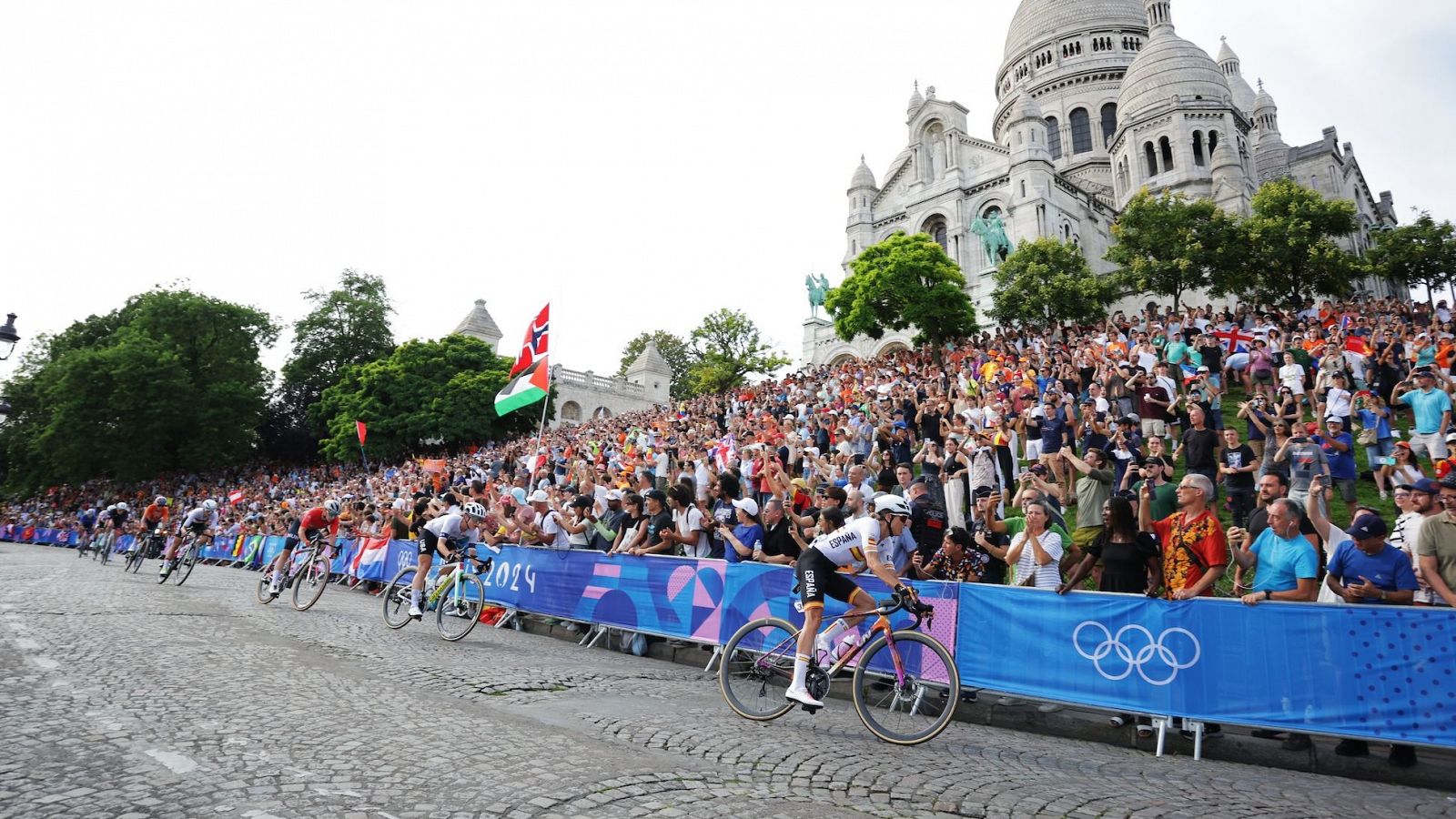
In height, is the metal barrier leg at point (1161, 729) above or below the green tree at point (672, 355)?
below

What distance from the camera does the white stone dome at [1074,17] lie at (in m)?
69.7

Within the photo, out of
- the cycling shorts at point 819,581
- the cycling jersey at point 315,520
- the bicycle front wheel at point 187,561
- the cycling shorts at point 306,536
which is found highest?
the cycling jersey at point 315,520

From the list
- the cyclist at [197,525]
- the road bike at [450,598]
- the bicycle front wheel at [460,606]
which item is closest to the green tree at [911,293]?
the cyclist at [197,525]

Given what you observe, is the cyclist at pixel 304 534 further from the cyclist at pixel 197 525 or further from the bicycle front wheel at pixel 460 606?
the bicycle front wheel at pixel 460 606

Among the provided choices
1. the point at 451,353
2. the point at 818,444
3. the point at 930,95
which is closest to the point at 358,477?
the point at 451,353

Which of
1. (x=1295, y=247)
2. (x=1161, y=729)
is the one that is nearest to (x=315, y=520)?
(x=1161, y=729)

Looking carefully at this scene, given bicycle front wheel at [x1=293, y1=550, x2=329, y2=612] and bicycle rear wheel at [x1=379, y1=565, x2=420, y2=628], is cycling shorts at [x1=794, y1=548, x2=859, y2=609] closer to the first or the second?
bicycle rear wheel at [x1=379, y1=565, x2=420, y2=628]

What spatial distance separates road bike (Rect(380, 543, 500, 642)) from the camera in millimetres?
9438

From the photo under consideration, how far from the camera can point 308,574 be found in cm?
1178

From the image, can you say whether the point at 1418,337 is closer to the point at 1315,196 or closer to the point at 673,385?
the point at 1315,196

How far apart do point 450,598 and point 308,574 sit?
3.62 m

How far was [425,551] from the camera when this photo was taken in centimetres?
998

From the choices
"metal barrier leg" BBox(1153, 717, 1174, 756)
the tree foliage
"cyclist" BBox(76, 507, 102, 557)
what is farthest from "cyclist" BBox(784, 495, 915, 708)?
the tree foliage

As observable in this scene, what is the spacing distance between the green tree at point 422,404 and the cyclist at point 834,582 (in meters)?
41.6
